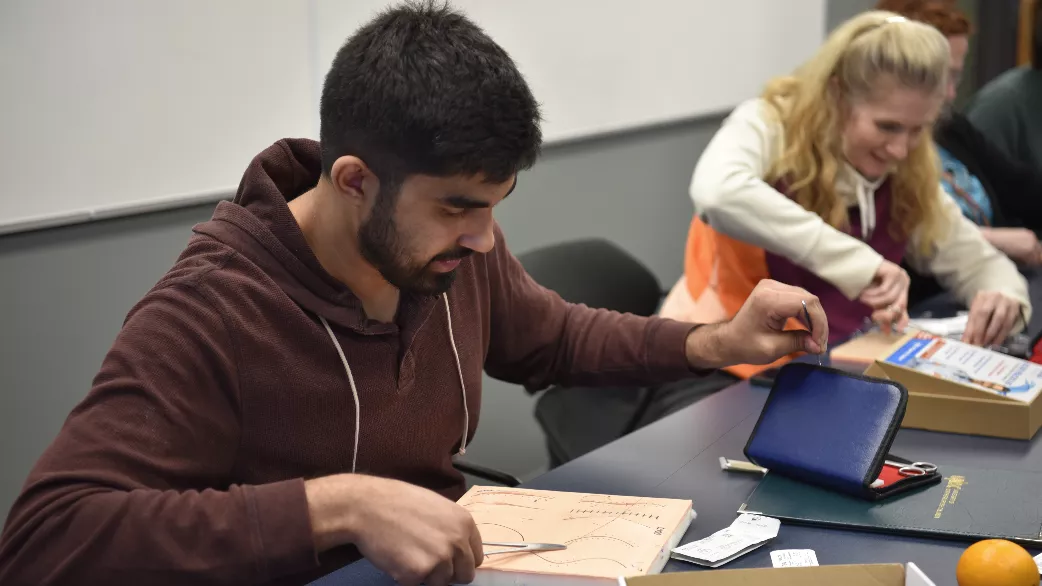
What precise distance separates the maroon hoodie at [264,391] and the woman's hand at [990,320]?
72 cm

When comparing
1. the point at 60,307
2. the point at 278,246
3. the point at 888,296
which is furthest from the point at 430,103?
the point at 60,307

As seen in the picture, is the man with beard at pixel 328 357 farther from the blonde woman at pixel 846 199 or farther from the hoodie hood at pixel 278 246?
the blonde woman at pixel 846 199

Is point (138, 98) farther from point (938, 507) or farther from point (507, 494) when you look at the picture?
point (938, 507)

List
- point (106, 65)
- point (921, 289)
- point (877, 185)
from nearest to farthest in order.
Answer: point (106, 65) < point (877, 185) < point (921, 289)

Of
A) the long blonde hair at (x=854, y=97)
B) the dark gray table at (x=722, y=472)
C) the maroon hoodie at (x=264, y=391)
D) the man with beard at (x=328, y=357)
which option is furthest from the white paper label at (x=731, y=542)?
the long blonde hair at (x=854, y=97)

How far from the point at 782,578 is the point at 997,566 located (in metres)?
0.21

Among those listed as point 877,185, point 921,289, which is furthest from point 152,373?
point 921,289

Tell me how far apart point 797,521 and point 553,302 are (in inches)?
22.7

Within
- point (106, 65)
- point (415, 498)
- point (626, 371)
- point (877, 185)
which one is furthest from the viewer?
point (877, 185)

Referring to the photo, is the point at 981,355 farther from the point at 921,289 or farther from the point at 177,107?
the point at 177,107

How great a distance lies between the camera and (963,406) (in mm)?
1507

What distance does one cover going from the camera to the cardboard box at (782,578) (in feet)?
3.06

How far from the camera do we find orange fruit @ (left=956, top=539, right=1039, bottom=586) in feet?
3.14

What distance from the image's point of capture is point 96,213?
80.6 inches
